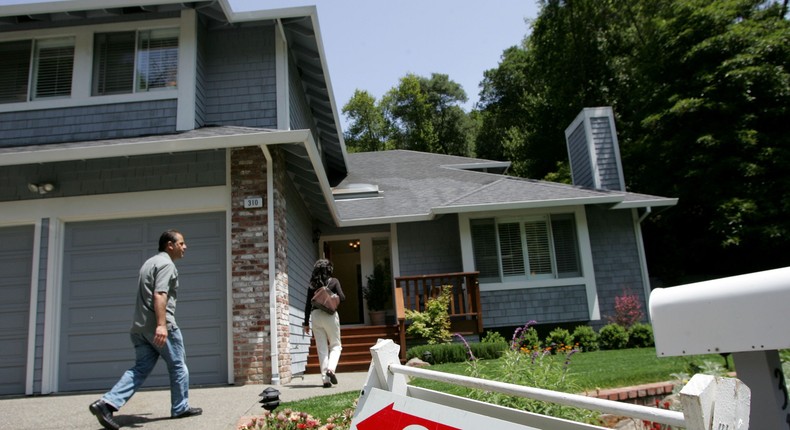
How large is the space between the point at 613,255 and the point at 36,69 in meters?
11.3

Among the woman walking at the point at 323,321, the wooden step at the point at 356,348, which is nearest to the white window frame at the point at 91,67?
the woman walking at the point at 323,321

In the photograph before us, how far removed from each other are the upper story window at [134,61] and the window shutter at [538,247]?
744 cm

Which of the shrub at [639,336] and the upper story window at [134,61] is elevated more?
the upper story window at [134,61]

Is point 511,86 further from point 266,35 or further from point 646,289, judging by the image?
point 266,35

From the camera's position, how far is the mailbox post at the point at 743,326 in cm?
140

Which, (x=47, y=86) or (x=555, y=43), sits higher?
(x=555, y=43)

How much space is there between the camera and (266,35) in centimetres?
915

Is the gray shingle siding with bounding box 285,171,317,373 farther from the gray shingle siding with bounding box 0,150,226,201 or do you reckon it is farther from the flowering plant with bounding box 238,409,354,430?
the flowering plant with bounding box 238,409,354,430

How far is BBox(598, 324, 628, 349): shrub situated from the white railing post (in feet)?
31.9

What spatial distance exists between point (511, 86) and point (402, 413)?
3196cm

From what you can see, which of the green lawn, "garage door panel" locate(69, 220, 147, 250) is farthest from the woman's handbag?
"garage door panel" locate(69, 220, 147, 250)

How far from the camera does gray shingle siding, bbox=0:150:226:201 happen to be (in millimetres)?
7555

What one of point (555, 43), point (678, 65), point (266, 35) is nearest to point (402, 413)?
point (266, 35)

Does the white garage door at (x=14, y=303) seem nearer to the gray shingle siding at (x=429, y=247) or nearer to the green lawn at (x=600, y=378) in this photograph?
the green lawn at (x=600, y=378)
